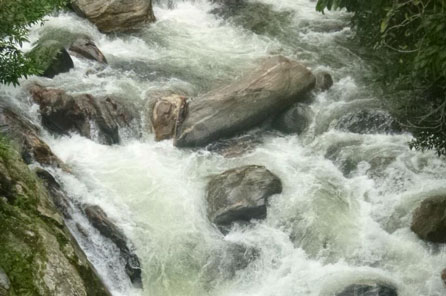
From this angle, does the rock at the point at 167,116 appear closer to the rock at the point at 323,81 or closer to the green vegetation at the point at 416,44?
the rock at the point at 323,81

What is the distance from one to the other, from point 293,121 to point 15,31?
6965 millimetres

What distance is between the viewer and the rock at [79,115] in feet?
37.2

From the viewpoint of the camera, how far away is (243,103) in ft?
39.3

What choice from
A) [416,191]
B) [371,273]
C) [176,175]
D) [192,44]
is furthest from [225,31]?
[371,273]

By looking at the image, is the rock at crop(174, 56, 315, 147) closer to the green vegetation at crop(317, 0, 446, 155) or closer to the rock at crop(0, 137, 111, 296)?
the green vegetation at crop(317, 0, 446, 155)

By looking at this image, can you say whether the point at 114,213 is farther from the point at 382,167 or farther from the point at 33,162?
the point at 382,167

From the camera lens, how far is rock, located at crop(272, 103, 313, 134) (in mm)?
12281

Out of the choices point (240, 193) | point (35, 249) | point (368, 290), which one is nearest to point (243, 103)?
point (240, 193)

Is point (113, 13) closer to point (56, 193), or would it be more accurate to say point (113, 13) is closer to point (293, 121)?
point (293, 121)

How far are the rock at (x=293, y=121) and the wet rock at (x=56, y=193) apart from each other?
497 centimetres

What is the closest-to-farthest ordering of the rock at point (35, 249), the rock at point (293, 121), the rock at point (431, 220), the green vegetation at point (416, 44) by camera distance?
the rock at point (35, 249) < the green vegetation at point (416, 44) < the rock at point (431, 220) < the rock at point (293, 121)

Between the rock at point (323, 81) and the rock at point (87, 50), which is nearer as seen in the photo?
the rock at point (323, 81)

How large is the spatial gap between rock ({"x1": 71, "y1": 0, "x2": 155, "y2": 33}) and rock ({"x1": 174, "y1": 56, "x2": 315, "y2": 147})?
435 centimetres

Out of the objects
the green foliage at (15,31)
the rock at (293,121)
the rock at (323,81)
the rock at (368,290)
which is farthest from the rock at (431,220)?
the green foliage at (15,31)
